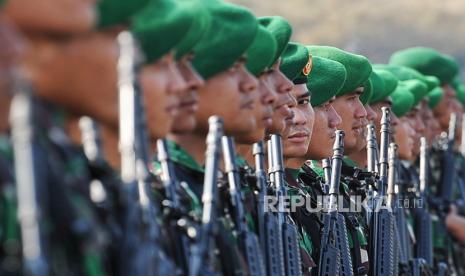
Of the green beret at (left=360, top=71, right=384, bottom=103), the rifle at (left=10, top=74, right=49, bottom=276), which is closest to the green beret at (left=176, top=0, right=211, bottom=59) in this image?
the rifle at (left=10, top=74, right=49, bottom=276)

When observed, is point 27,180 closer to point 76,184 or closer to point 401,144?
point 76,184

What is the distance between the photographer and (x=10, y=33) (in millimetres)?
6512

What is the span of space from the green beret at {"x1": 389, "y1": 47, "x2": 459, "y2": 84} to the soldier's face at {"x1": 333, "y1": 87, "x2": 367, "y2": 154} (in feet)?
21.3

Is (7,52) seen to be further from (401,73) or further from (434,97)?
(434,97)

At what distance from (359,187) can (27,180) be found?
6.21 m

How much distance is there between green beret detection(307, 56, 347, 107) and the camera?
12086 millimetres

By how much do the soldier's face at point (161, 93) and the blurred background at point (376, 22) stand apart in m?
25.4

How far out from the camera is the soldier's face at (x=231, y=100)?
29.6ft

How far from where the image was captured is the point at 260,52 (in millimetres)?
9656

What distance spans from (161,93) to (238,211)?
3.86 feet

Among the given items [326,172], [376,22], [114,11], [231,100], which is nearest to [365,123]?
[326,172]

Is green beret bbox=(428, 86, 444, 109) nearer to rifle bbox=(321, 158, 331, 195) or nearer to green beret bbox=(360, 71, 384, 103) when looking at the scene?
green beret bbox=(360, 71, 384, 103)

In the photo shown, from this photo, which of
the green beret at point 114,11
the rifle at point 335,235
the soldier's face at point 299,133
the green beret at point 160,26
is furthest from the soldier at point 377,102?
the green beret at point 114,11

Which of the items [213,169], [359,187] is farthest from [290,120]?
[213,169]
